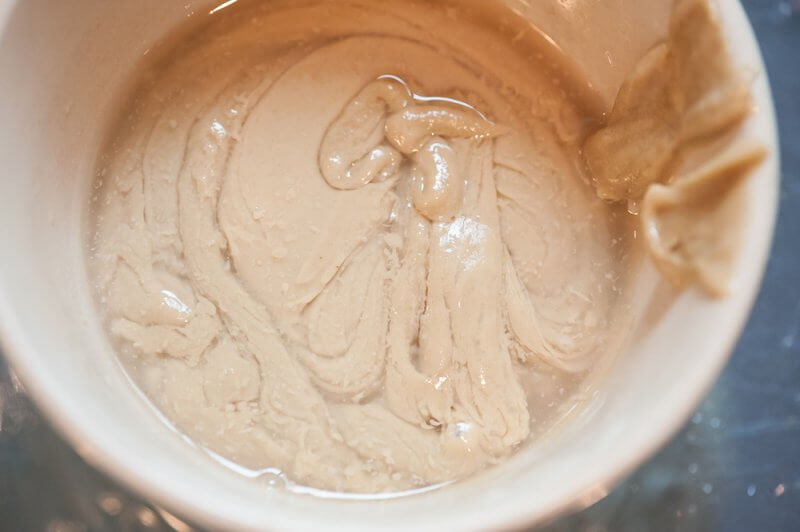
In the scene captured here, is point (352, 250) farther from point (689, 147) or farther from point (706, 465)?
point (706, 465)

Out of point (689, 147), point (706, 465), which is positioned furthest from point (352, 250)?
point (706, 465)

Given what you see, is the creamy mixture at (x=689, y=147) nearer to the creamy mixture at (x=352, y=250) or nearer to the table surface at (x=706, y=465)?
the creamy mixture at (x=352, y=250)

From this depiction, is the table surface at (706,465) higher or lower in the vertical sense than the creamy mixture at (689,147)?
lower

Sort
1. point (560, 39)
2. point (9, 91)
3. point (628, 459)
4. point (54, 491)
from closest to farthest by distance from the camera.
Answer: point (628, 459), point (9, 91), point (54, 491), point (560, 39)

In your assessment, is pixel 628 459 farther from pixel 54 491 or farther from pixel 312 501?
pixel 54 491

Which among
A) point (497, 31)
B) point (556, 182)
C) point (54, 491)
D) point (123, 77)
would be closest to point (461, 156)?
point (556, 182)

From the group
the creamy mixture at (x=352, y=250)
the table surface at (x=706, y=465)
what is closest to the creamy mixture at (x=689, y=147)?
the creamy mixture at (x=352, y=250)
